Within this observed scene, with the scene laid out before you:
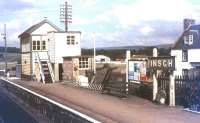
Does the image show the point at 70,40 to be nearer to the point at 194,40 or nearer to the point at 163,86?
the point at 194,40

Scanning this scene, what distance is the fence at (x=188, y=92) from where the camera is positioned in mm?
20966

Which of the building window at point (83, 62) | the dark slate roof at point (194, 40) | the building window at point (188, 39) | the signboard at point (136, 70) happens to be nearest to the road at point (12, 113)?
the signboard at point (136, 70)

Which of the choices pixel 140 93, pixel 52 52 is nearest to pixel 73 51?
pixel 52 52

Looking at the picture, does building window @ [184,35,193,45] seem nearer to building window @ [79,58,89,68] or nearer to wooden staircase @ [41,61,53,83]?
wooden staircase @ [41,61,53,83]

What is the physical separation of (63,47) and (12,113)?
797 inches

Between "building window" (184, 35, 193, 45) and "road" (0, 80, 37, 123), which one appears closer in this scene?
"road" (0, 80, 37, 123)

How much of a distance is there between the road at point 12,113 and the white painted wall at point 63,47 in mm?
9495

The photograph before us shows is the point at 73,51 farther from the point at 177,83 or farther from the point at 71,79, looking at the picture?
the point at 177,83

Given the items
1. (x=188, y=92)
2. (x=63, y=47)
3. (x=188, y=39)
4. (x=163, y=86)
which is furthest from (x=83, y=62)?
(x=188, y=39)

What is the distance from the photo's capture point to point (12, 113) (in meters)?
33.6

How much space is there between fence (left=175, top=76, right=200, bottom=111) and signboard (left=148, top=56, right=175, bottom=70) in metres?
0.90

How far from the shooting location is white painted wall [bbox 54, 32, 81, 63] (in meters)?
52.7

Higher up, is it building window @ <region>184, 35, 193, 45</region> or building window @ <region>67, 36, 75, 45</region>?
building window @ <region>184, 35, 193, 45</region>

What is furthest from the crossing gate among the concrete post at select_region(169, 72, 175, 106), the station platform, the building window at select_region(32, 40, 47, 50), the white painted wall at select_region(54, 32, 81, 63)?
the building window at select_region(32, 40, 47, 50)
